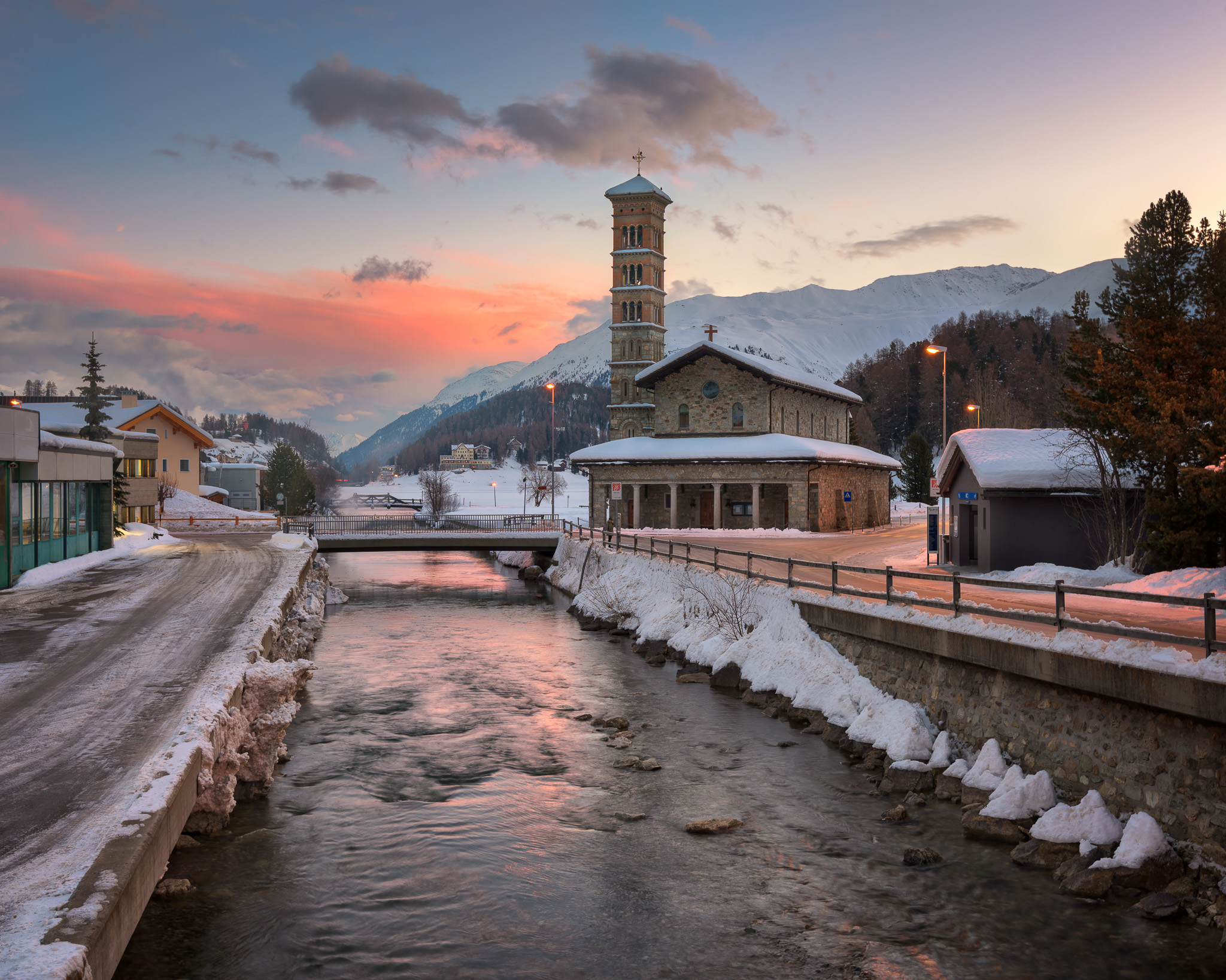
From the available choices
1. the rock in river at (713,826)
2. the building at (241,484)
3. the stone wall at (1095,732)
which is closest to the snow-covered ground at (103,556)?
the rock in river at (713,826)

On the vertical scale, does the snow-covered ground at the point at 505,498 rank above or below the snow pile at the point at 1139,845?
above

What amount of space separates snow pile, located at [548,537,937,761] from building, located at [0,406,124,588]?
1807 cm

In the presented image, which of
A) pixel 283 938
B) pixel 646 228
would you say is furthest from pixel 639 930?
pixel 646 228

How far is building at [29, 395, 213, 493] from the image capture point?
2790 inches

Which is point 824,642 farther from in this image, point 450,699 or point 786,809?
point 450,699

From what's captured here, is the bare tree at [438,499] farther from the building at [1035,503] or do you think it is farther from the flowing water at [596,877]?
the flowing water at [596,877]

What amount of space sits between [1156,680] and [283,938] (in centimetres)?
992

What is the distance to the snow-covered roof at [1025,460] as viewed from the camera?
2464 centimetres

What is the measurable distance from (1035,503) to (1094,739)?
14.8 metres

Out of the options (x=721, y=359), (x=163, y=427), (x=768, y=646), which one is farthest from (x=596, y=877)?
(x=163, y=427)

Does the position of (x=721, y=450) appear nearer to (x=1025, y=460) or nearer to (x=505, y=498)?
(x=1025, y=460)

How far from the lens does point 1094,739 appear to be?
38.5 feet

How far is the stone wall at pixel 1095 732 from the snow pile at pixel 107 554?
81.8 ft

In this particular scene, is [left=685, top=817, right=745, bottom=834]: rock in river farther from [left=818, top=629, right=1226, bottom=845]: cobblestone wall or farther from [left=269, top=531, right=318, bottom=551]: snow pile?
[left=269, top=531, right=318, bottom=551]: snow pile
